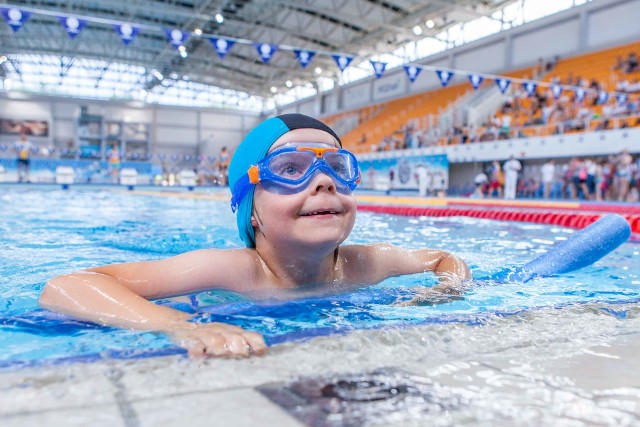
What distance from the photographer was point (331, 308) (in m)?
2.13

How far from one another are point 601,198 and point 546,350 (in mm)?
15796

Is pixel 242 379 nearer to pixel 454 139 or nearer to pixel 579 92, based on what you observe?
pixel 579 92

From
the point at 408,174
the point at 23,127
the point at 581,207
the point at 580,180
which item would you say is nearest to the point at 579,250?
the point at 581,207

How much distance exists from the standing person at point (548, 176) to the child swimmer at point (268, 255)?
1507 cm

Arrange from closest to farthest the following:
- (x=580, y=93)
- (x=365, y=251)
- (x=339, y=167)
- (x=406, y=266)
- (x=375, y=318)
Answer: (x=375, y=318)
(x=339, y=167)
(x=365, y=251)
(x=406, y=266)
(x=580, y=93)

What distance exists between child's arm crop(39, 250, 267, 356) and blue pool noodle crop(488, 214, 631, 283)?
1.68 metres

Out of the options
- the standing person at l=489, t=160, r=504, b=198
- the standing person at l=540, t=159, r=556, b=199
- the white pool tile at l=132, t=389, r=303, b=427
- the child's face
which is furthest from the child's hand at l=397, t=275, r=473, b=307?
the standing person at l=489, t=160, r=504, b=198

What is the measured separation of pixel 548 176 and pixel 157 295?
16.2m

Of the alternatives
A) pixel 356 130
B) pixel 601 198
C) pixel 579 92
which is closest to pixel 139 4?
pixel 356 130

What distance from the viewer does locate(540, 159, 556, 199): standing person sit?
16.2 meters

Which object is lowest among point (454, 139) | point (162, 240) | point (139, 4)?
point (162, 240)

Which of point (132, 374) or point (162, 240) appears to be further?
point (162, 240)

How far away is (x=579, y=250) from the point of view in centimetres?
310

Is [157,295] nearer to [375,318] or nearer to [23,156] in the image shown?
[375,318]
